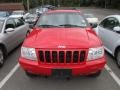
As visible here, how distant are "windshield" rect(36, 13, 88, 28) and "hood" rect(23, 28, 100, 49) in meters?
0.31

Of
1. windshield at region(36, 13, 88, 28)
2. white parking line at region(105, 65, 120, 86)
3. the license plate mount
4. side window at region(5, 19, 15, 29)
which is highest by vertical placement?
windshield at region(36, 13, 88, 28)

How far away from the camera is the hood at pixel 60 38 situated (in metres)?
4.82

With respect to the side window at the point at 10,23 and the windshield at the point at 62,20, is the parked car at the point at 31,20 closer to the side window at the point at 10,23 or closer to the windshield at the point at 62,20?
the side window at the point at 10,23

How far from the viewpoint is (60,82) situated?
535cm

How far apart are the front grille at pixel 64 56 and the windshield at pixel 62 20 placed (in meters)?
1.51

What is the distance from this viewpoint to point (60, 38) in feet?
16.9

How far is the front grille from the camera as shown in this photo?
4664mm

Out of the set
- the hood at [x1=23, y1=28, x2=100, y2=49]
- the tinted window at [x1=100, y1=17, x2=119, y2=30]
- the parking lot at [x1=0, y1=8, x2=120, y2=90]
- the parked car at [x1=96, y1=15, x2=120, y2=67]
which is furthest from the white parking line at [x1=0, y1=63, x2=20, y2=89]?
the tinted window at [x1=100, y1=17, x2=119, y2=30]

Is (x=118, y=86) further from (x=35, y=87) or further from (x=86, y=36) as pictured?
(x=35, y=87)

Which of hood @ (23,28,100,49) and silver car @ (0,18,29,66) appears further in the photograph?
silver car @ (0,18,29,66)

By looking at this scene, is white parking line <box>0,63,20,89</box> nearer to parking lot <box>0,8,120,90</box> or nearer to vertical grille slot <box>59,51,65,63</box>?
parking lot <box>0,8,120,90</box>

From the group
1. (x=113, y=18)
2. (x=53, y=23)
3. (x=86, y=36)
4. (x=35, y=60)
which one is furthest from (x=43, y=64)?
(x=113, y=18)

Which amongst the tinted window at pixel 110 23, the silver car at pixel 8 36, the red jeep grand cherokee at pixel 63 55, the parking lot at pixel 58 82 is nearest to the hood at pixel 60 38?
the red jeep grand cherokee at pixel 63 55

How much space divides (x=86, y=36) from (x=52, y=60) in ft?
3.81
